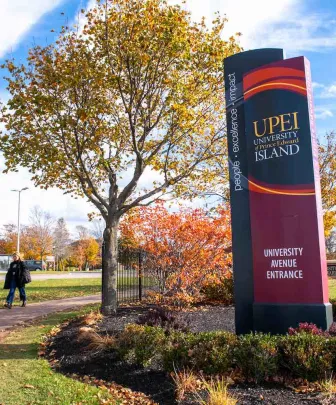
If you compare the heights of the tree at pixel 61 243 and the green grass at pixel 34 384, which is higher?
the tree at pixel 61 243

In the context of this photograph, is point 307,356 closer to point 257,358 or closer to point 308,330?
point 257,358

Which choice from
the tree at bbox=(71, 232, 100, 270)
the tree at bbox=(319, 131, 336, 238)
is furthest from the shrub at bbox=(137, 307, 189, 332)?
the tree at bbox=(71, 232, 100, 270)

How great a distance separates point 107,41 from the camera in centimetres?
943

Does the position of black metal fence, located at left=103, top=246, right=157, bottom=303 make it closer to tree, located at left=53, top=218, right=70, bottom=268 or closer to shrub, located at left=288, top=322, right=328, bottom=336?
shrub, located at left=288, top=322, right=328, bottom=336

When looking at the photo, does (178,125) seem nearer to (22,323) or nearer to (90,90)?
(90,90)

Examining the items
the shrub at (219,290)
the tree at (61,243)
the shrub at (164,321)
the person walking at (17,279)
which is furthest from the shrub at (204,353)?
the tree at (61,243)

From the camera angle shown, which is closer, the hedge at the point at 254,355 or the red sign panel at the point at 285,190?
the hedge at the point at 254,355

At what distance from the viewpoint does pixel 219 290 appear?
12.2 m

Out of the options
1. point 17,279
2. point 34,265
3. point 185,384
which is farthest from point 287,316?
point 34,265

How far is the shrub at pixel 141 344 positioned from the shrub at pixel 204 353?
1.14 feet

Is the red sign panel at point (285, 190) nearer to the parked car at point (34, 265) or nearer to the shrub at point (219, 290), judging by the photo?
the shrub at point (219, 290)

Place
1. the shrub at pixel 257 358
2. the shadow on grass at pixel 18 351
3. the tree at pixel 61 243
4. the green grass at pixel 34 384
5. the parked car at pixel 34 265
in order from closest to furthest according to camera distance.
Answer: the green grass at pixel 34 384
the shrub at pixel 257 358
the shadow on grass at pixel 18 351
the parked car at pixel 34 265
the tree at pixel 61 243

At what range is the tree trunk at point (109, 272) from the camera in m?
10.2

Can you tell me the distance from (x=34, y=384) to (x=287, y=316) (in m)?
3.78
